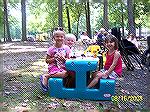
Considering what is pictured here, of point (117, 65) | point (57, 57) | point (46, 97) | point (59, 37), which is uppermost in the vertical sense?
point (59, 37)

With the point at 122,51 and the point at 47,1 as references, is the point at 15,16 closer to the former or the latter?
the point at 122,51

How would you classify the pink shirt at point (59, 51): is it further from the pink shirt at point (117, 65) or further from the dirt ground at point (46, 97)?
the pink shirt at point (117, 65)

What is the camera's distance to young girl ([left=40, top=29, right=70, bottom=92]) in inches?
151

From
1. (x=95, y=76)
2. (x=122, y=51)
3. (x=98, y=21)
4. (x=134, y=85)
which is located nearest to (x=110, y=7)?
(x=98, y=21)

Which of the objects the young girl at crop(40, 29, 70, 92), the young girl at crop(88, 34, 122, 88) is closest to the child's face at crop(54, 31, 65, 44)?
the young girl at crop(40, 29, 70, 92)

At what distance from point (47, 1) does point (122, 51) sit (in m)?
2.12

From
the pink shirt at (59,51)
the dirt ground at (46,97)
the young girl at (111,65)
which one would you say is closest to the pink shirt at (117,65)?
the young girl at (111,65)

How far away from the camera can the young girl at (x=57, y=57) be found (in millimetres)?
3848

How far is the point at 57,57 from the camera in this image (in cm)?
393

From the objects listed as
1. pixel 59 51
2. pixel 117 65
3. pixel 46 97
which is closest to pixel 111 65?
pixel 117 65

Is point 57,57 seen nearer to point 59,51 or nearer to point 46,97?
point 59,51

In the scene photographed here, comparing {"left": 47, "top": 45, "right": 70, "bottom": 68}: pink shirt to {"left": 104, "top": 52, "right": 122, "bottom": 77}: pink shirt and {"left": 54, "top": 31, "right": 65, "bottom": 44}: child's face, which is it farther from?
{"left": 104, "top": 52, "right": 122, "bottom": 77}: pink shirt

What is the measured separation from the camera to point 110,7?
5715mm

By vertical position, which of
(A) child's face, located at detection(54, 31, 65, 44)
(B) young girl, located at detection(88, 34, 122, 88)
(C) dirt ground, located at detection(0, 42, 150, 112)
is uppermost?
(A) child's face, located at detection(54, 31, 65, 44)
